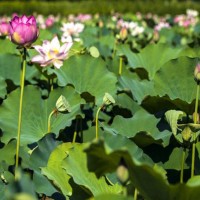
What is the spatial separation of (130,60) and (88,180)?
3.98 ft

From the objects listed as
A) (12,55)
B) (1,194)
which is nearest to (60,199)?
(1,194)

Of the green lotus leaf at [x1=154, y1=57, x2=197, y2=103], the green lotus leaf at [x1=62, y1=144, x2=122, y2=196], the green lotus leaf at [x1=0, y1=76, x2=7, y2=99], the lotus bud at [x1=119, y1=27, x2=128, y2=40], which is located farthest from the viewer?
the lotus bud at [x1=119, y1=27, x2=128, y2=40]

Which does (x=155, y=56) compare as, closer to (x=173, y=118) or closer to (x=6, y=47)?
(x=6, y=47)

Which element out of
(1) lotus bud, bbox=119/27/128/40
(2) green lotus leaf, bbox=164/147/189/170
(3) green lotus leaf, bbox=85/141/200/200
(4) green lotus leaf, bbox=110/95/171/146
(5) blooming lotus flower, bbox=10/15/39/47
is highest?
(5) blooming lotus flower, bbox=10/15/39/47

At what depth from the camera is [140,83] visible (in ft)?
6.38

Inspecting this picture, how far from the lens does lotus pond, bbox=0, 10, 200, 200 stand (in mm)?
977

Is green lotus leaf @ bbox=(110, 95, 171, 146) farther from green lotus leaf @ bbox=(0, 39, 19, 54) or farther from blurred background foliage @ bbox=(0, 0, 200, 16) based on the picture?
blurred background foliage @ bbox=(0, 0, 200, 16)

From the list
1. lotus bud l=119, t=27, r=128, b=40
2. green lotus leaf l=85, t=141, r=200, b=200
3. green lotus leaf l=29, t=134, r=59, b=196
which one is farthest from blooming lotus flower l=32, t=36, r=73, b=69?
lotus bud l=119, t=27, r=128, b=40

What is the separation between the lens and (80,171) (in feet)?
4.07

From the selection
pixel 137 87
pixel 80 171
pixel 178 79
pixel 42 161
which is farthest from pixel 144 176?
pixel 137 87

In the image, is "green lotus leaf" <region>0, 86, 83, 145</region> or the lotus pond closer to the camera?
the lotus pond

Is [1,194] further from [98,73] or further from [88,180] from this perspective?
[98,73]

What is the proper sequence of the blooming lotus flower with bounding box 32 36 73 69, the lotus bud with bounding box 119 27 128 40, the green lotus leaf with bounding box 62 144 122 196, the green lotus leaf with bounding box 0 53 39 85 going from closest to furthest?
1. the green lotus leaf with bounding box 62 144 122 196
2. the blooming lotus flower with bounding box 32 36 73 69
3. the green lotus leaf with bounding box 0 53 39 85
4. the lotus bud with bounding box 119 27 128 40

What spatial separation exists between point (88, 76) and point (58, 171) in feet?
2.25
